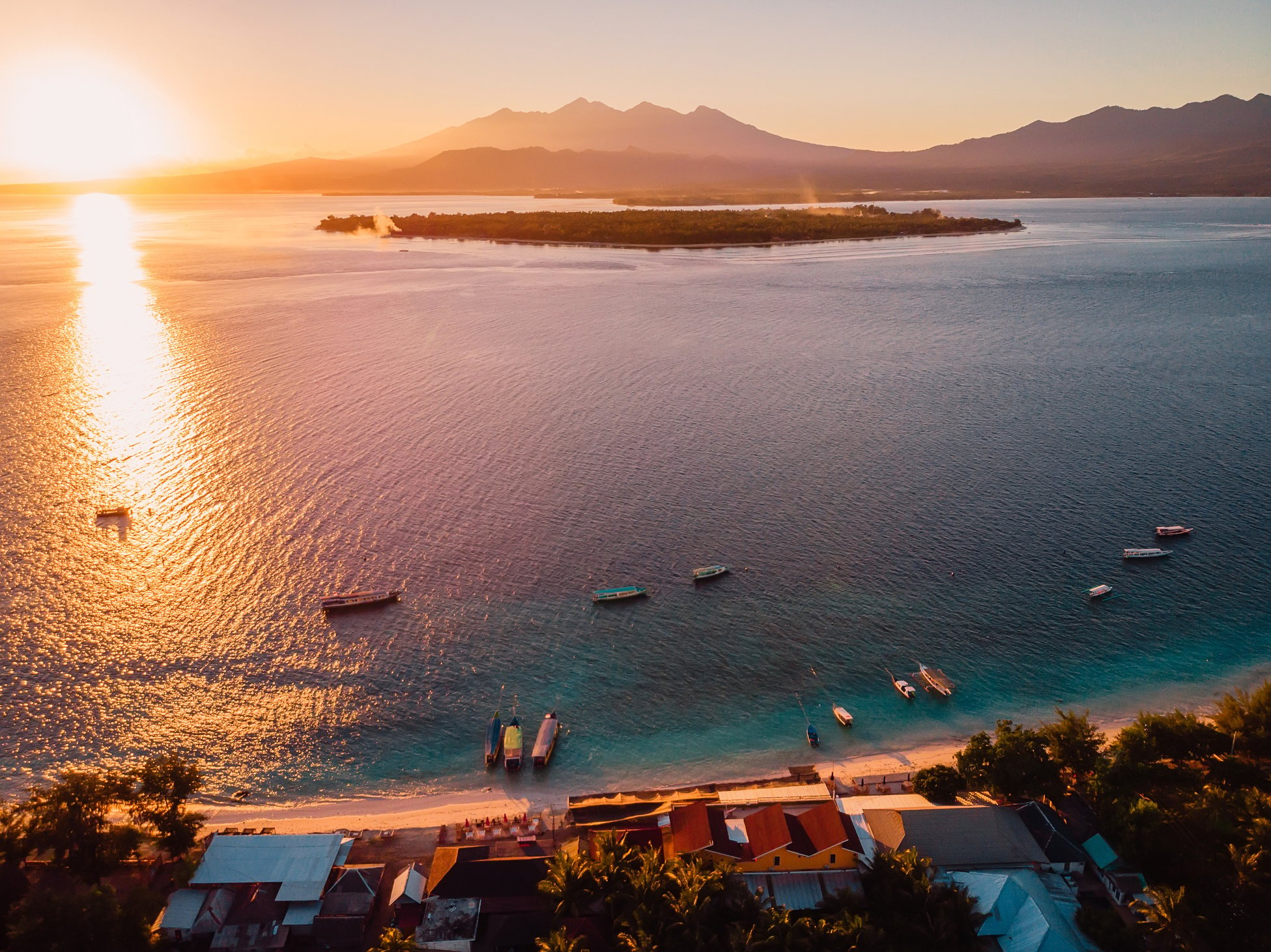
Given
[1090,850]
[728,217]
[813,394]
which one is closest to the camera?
[1090,850]

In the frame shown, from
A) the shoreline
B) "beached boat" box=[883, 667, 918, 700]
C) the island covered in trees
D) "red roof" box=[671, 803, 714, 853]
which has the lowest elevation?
"beached boat" box=[883, 667, 918, 700]

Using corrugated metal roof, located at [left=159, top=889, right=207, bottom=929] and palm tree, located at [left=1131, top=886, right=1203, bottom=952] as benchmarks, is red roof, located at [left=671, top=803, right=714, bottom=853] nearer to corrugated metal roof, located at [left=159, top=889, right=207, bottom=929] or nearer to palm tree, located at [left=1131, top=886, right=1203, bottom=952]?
palm tree, located at [left=1131, top=886, right=1203, bottom=952]

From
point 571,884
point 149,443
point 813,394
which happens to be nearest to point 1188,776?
point 571,884

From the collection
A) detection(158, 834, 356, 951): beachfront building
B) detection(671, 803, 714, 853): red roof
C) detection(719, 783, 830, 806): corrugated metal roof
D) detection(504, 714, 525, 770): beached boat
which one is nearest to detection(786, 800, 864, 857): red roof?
detection(719, 783, 830, 806): corrugated metal roof

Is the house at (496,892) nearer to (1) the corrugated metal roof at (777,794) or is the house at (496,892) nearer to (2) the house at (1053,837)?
(1) the corrugated metal roof at (777,794)

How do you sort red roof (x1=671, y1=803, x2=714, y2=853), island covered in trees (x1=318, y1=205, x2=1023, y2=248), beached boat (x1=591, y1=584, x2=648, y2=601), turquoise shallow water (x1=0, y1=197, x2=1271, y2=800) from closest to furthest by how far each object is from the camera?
red roof (x1=671, y1=803, x2=714, y2=853)
turquoise shallow water (x1=0, y1=197, x2=1271, y2=800)
beached boat (x1=591, y1=584, x2=648, y2=601)
island covered in trees (x1=318, y1=205, x2=1023, y2=248)

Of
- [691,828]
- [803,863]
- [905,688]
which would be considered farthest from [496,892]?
[905,688]

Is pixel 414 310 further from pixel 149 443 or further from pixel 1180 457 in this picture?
pixel 1180 457
